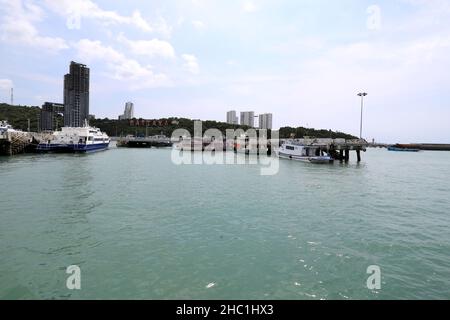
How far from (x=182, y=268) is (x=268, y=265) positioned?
3.55 metres

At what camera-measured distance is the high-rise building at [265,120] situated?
582ft

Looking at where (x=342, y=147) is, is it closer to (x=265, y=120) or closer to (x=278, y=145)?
(x=278, y=145)

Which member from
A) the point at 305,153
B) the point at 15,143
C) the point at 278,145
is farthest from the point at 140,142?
the point at 305,153

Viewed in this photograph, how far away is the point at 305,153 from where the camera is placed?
75.1 metres

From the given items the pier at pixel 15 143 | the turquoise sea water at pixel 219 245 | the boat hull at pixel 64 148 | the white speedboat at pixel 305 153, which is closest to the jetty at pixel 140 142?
the pier at pixel 15 143

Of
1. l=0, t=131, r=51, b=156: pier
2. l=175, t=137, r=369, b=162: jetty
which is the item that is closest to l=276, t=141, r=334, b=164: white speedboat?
l=175, t=137, r=369, b=162: jetty

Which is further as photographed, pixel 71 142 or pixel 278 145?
pixel 278 145

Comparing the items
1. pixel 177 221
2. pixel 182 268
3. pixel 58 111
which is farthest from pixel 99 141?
pixel 58 111

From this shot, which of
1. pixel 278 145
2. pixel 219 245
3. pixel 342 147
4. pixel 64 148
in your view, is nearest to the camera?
pixel 219 245

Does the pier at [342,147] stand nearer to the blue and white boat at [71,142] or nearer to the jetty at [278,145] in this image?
the jetty at [278,145]

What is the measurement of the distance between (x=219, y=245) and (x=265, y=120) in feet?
558
